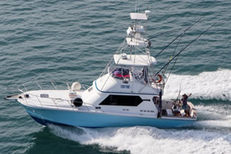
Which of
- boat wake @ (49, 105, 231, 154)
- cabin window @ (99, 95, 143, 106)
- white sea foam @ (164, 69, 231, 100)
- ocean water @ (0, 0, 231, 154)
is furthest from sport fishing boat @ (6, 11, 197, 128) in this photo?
white sea foam @ (164, 69, 231, 100)

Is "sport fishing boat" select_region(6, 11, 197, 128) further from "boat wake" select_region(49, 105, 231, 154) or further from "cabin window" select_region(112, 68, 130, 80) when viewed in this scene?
"boat wake" select_region(49, 105, 231, 154)

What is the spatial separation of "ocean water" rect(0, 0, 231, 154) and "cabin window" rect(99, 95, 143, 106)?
1.59 m

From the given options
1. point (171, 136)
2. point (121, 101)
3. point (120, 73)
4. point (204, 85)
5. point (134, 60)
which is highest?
point (134, 60)

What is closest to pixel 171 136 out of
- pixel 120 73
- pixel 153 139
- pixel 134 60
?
pixel 153 139

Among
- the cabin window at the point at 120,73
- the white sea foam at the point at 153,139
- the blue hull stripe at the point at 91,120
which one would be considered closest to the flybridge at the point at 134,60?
the cabin window at the point at 120,73

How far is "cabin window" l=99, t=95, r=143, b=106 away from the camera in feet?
75.7

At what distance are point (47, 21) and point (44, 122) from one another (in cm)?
1581

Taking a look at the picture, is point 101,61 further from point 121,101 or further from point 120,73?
point 121,101

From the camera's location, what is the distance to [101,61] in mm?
31562

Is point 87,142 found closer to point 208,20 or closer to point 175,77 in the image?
point 175,77

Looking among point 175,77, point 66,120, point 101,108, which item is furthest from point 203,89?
point 66,120

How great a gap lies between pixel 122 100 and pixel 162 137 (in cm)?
315

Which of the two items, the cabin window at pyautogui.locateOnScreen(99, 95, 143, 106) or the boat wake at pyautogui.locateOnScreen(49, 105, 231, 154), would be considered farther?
the cabin window at pyautogui.locateOnScreen(99, 95, 143, 106)

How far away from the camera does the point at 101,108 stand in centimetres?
2317
